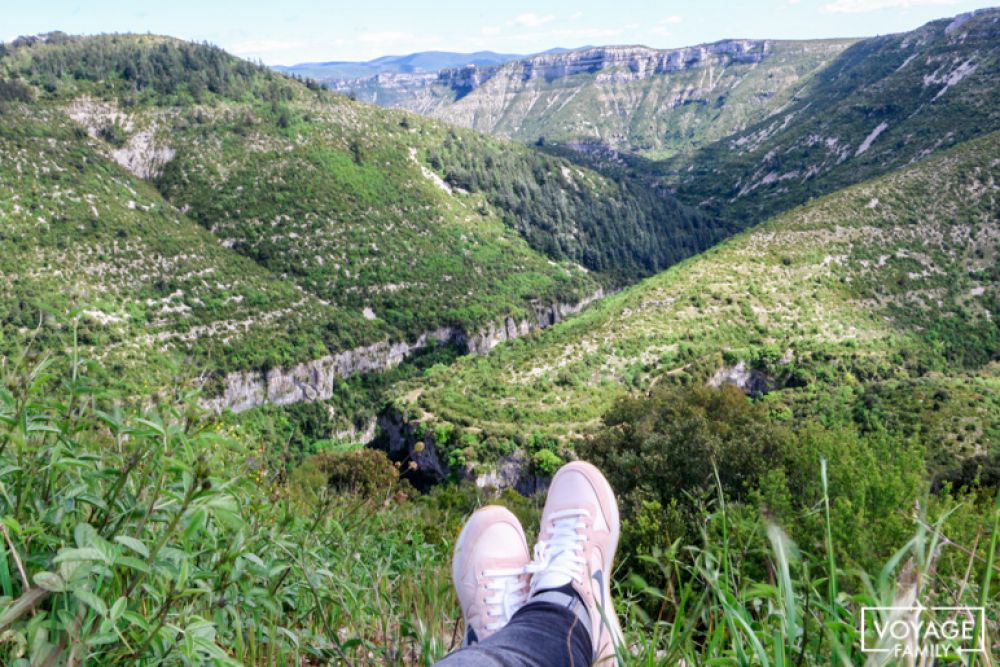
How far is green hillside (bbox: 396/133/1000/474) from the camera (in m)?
39.8

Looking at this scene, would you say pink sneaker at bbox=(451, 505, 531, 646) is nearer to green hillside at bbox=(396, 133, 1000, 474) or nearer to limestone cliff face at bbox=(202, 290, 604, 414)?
green hillside at bbox=(396, 133, 1000, 474)

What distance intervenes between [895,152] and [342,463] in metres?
114

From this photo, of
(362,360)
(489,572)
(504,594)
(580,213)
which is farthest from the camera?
(580,213)

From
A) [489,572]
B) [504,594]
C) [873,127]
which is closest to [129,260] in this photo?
[489,572]

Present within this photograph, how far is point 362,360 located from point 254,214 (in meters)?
29.9

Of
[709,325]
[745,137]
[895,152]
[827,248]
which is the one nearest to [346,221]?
[709,325]

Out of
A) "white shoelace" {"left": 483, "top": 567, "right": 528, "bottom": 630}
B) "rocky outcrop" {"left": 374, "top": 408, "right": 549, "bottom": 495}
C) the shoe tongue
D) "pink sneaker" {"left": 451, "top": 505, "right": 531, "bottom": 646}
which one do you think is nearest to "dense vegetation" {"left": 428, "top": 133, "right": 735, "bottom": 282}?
"rocky outcrop" {"left": 374, "top": 408, "right": 549, "bottom": 495}

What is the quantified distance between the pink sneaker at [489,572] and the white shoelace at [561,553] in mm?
117

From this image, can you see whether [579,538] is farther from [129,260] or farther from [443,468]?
[129,260]

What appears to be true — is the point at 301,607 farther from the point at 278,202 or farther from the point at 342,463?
the point at 278,202

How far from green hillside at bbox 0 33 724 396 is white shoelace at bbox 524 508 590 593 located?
49.1 meters

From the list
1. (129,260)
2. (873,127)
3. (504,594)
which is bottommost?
(129,260)

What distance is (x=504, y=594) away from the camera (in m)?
A: 2.45

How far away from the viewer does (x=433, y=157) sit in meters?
105
